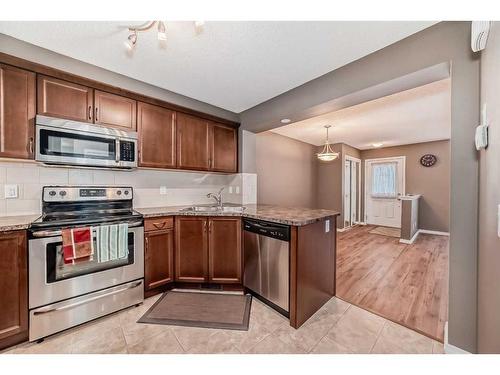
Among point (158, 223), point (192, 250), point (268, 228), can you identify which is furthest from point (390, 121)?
point (158, 223)

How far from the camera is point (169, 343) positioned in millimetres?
1581

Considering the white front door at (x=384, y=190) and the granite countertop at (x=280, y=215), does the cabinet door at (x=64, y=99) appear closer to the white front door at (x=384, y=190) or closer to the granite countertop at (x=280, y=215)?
the granite countertop at (x=280, y=215)

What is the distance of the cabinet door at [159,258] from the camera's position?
213 cm

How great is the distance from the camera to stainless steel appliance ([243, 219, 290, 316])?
6.09 feet

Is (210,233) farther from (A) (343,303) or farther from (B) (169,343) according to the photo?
(A) (343,303)

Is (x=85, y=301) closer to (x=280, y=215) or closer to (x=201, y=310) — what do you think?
(x=201, y=310)

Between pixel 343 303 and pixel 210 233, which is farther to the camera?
pixel 210 233

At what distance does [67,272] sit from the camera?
168 cm

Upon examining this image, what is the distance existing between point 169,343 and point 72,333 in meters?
0.82

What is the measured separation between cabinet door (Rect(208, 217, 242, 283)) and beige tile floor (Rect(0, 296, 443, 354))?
0.55 meters

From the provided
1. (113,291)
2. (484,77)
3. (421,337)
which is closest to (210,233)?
(113,291)

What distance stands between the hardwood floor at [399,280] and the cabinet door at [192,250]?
1594 mm

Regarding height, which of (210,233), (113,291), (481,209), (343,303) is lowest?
(343,303)

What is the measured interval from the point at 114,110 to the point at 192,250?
170 cm
